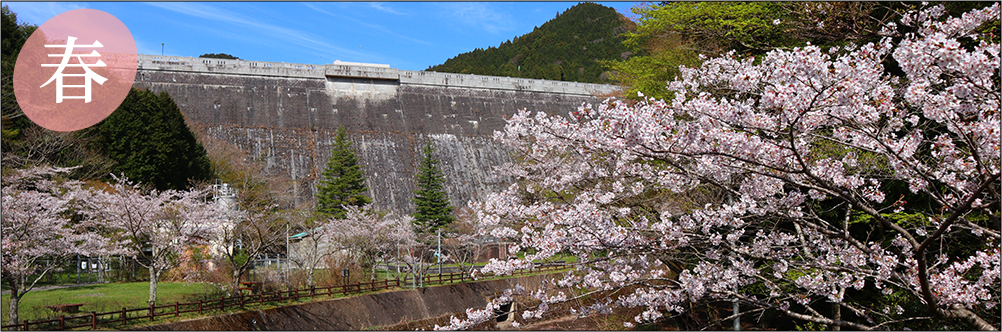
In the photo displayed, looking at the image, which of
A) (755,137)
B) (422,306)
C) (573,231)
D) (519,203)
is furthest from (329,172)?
(755,137)

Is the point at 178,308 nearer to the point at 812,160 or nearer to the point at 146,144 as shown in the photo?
the point at 146,144

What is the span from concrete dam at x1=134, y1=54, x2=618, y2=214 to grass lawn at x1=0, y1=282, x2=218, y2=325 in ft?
53.3

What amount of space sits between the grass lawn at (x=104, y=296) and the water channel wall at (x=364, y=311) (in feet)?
5.58

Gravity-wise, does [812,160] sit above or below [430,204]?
above

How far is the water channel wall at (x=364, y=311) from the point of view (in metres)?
12.6

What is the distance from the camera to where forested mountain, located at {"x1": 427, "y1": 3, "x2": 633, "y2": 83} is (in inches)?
2372

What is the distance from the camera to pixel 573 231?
642 centimetres

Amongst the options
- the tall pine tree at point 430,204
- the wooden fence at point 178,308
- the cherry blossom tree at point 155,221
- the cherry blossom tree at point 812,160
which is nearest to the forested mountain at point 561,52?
the tall pine tree at point 430,204

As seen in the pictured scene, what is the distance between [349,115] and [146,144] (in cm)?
1815

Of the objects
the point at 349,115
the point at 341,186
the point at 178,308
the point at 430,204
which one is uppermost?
the point at 349,115

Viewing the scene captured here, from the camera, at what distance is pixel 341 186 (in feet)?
89.7

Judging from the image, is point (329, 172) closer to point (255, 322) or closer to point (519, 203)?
point (255, 322)

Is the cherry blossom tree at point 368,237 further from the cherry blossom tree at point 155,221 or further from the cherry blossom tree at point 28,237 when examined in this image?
the cherry blossom tree at point 28,237

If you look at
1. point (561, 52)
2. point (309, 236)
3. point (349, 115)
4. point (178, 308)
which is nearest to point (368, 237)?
point (309, 236)
